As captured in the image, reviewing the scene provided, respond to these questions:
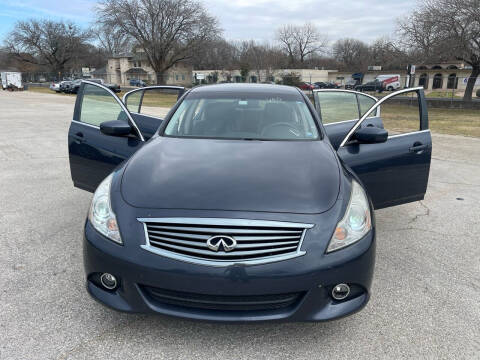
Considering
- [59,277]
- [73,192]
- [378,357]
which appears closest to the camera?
[378,357]

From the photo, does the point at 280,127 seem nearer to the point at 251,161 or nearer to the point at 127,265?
the point at 251,161

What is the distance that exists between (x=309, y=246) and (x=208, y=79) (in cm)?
6164

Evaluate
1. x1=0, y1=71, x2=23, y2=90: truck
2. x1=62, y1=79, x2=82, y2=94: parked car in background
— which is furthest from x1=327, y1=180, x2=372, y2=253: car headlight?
x1=0, y1=71, x2=23, y2=90: truck

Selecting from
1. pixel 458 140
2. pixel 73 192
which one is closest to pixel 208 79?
pixel 458 140

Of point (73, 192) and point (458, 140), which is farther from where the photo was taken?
point (458, 140)

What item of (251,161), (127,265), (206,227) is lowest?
(127,265)

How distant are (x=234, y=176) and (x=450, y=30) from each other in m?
22.9

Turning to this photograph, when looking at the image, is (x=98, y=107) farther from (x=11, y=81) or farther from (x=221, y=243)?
(x=11, y=81)

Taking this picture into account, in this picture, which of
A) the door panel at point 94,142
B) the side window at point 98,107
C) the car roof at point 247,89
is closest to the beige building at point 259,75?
the side window at point 98,107

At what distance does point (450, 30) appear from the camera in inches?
813

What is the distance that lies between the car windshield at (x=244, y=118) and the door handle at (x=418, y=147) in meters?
1.12

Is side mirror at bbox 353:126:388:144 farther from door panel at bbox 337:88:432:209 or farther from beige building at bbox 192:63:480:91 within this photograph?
beige building at bbox 192:63:480:91

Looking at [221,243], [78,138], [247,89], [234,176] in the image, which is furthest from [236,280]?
[78,138]

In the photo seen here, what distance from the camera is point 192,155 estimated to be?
2844 millimetres
